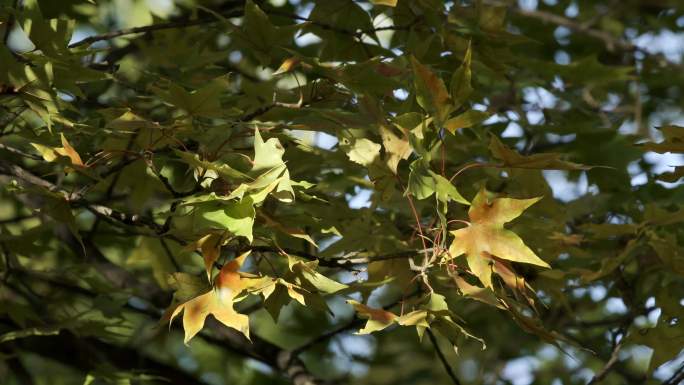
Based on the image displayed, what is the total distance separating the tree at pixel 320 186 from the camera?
142 centimetres

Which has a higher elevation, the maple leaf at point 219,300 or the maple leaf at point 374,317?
the maple leaf at point 219,300

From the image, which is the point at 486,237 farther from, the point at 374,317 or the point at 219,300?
the point at 219,300

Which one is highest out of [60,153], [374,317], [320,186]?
[60,153]

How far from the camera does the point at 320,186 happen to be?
197cm

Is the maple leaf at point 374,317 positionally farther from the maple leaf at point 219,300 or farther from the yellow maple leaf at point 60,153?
the yellow maple leaf at point 60,153

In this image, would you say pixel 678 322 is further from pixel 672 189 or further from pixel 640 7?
pixel 640 7

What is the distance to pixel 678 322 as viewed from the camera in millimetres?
1729

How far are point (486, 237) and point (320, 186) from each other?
2.08 feet

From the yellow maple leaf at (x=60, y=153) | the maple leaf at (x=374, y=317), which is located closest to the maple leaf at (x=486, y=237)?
the maple leaf at (x=374, y=317)

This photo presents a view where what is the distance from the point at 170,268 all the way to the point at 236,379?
1.15 metres

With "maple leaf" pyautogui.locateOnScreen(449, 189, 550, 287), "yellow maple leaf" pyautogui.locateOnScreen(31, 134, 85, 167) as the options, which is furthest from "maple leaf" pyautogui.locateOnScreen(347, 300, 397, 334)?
"yellow maple leaf" pyautogui.locateOnScreen(31, 134, 85, 167)

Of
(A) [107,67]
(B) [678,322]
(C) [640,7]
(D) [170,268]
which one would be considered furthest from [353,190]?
(C) [640,7]

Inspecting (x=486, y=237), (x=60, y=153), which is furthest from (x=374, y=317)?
(x=60, y=153)

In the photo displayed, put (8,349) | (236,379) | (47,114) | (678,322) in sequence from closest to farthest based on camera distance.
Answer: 1. (47,114)
2. (678,322)
3. (8,349)
4. (236,379)
